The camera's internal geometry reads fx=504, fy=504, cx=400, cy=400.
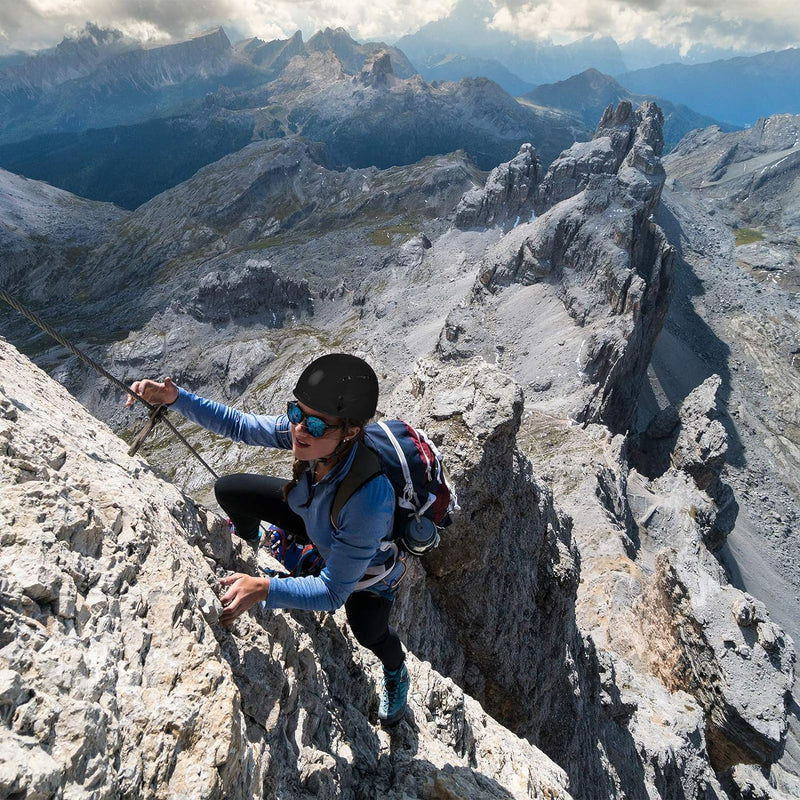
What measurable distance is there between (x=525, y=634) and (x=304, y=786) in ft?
36.7

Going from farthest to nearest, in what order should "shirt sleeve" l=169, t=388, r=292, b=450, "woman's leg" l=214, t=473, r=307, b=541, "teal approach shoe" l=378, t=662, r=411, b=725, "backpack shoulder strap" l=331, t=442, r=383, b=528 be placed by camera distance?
"teal approach shoe" l=378, t=662, r=411, b=725
"woman's leg" l=214, t=473, r=307, b=541
"shirt sleeve" l=169, t=388, r=292, b=450
"backpack shoulder strap" l=331, t=442, r=383, b=528

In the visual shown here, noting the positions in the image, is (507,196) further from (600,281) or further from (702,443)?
(702,443)

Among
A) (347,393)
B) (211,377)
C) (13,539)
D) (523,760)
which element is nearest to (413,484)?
(347,393)

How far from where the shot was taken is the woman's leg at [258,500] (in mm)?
7578

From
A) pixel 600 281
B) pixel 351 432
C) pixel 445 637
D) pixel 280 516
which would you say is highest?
pixel 351 432

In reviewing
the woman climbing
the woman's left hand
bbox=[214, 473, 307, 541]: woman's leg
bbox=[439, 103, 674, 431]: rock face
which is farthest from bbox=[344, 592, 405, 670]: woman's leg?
bbox=[439, 103, 674, 431]: rock face

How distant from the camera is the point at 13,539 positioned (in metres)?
4.06

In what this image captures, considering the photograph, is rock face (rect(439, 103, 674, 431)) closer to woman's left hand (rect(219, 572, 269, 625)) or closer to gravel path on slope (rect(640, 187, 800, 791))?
gravel path on slope (rect(640, 187, 800, 791))

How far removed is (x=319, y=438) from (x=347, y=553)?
1353 mm

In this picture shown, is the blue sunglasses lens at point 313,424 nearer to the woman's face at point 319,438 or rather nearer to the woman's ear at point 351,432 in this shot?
the woman's face at point 319,438

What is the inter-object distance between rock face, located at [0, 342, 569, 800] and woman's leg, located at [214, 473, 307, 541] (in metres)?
0.57

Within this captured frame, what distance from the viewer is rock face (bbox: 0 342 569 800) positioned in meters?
3.38

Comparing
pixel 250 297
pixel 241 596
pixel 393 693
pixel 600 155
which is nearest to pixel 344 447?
pixel 241 596

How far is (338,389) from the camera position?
551 centimetres
